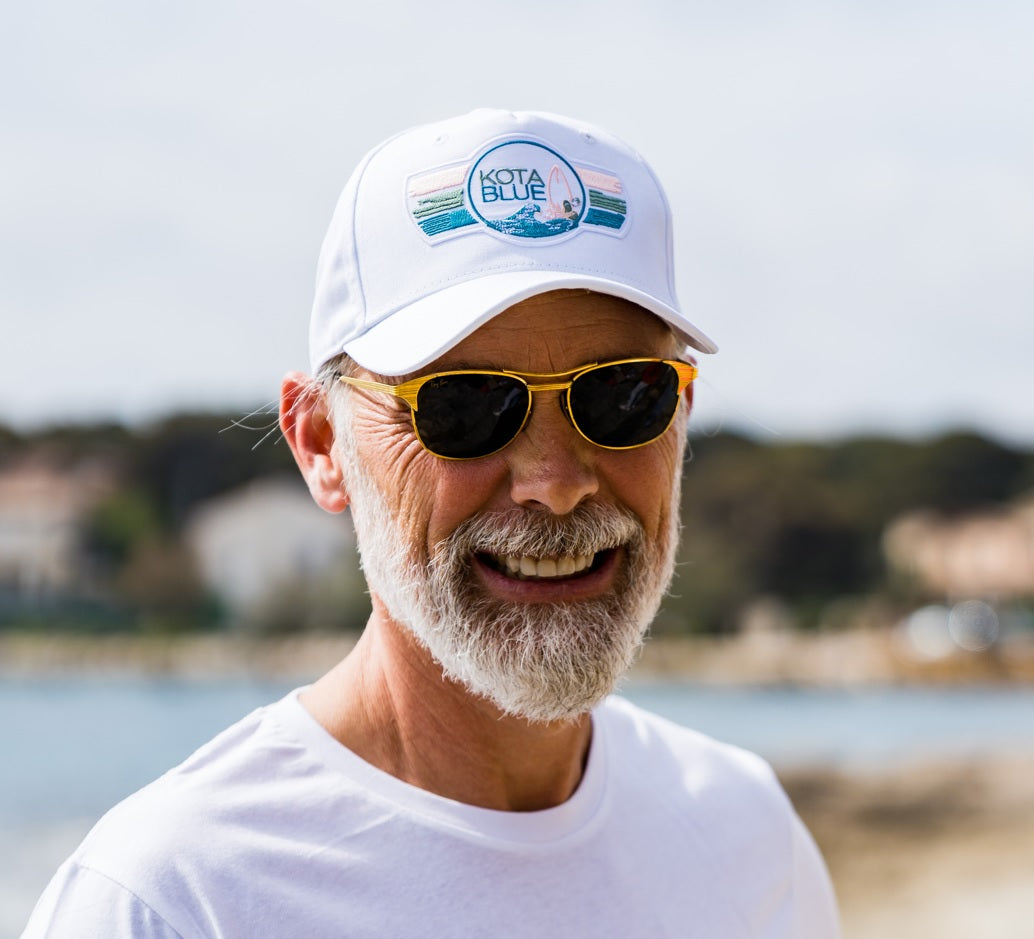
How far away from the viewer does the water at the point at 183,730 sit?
85.5 ft

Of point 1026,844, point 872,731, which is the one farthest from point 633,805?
point 872,731

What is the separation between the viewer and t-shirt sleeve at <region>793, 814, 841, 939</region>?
6.19 ft

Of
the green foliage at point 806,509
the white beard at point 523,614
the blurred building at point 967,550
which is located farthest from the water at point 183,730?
the white beard at point 523,614

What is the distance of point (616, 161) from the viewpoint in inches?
68.8

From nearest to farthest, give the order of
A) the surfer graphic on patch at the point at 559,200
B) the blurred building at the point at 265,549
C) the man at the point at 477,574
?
1. the man at the point at 477,574
2. the surfer graphic on patch at the point at 559,200
3. the blurred building at the point at 265,549

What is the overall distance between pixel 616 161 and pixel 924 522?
163 ft

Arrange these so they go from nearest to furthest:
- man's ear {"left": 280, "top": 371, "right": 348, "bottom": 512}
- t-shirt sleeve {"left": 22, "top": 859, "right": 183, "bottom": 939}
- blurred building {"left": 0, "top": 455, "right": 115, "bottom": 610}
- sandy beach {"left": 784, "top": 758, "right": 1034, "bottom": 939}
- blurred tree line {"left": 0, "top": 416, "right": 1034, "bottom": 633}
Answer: t-shirt sleeve {"left": 22, "top": 859, "right": 183, "bottom": 939}, man's ear {"left": 280, "top": 371, "right": 348, "bottom": 512}, sandy beach {"left": 784, "top": 758, "right": 1034, "bottom": 939}, blurred tree line {"left": 0, "top": 416, "right": 1034, "bottom": 633}, blurred building {"left": 0, "top": 455, "right": 115, "bottom": 610}

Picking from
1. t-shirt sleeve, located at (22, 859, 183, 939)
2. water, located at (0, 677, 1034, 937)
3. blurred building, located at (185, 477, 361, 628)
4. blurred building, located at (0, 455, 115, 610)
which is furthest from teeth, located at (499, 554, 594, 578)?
blurred building, located at (0, 455, 115, 610)

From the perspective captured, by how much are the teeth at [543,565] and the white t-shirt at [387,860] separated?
311mm

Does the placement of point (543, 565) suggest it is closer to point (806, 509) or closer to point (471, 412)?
point (471, 412)

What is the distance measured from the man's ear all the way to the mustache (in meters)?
0.27

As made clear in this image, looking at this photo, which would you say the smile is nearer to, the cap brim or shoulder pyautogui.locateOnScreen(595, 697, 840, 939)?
the cap brim

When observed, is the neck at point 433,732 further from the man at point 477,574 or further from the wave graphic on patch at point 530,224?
the wave graphic on patch at point 530,224

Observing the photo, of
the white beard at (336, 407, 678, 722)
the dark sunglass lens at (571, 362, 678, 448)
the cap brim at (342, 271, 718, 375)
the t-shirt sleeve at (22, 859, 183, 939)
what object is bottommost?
the t-shirt sleeve at (22, 859, 183, 939)
